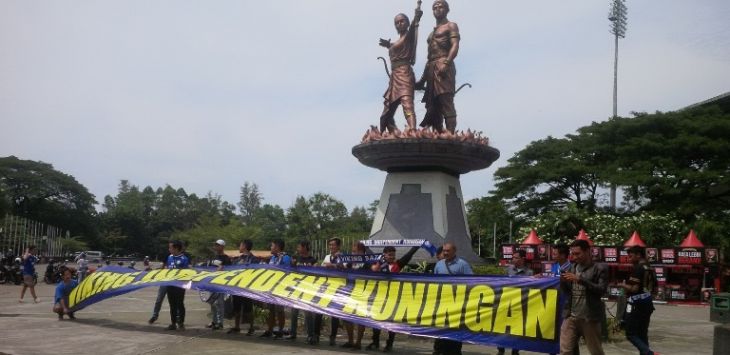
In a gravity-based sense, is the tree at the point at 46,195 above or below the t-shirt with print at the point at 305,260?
above

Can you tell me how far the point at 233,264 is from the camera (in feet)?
35.9

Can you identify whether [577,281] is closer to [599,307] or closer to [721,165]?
[599,307]

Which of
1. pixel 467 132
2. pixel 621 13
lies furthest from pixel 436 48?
pixel 621 13

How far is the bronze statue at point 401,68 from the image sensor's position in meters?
22.6

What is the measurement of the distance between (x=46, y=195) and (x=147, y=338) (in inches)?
2725

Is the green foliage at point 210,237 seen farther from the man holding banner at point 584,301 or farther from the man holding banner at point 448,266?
the man holding banner at point 584,301

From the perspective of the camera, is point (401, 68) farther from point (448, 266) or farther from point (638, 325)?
point (638, 325)

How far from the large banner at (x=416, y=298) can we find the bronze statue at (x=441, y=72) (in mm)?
13387

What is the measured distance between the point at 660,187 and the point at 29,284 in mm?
28475

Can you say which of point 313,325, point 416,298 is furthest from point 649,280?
point 313,325

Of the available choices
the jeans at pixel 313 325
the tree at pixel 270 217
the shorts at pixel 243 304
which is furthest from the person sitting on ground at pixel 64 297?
the tree at pixel 270 217

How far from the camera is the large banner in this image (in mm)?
7891

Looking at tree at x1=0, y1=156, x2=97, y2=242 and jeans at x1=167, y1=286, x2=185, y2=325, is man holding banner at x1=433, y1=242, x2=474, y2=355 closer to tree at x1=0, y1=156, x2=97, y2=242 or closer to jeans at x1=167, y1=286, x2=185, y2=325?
jeans at x1=167, y1=286, x2=185, y2=325

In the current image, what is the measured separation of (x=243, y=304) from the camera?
1045 cm
